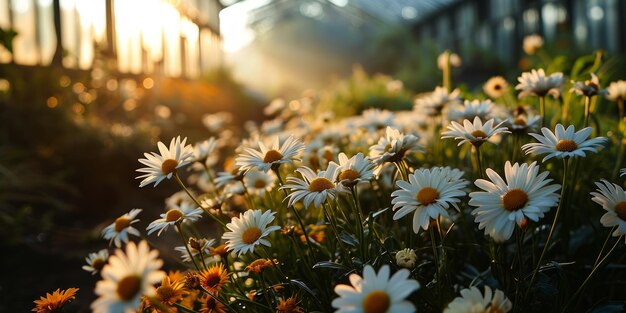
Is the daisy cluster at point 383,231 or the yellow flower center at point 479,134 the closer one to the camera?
the daisy cluster at point 383,231

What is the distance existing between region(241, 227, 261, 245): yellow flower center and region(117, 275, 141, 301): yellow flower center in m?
0.32

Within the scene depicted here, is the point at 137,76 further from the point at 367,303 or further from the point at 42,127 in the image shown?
the point at 367,303

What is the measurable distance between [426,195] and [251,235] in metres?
0.33

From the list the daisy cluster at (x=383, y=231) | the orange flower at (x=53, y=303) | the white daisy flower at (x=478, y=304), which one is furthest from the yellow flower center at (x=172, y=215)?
the white daisy flower at (x=478, y=304)

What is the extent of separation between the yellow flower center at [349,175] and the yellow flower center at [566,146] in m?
0.35

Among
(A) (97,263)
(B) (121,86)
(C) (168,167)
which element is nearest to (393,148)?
(C) (168,167)

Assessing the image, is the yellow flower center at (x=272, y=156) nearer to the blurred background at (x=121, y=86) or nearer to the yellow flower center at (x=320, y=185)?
the yellow flower center at (x=320, y=185)

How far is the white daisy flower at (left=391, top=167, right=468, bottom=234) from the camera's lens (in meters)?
0.82

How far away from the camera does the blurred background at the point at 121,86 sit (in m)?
2.69

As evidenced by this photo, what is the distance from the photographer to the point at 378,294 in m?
0.64

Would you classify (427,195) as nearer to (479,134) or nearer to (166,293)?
(479,134)

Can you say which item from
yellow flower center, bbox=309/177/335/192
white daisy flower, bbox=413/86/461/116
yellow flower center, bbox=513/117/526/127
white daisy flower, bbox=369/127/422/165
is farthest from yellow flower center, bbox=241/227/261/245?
white daisy flower, bbox=413/86/461/116

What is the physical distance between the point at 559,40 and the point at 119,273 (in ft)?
35.4

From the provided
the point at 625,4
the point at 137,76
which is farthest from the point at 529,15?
the point at 137,76
